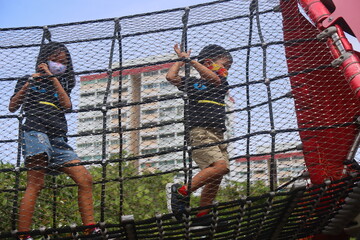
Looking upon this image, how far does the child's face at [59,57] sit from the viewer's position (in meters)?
3.04

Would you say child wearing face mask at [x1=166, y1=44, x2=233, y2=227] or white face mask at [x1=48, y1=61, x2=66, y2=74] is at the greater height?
white face mask at [x1=48, y1=61, x2=66, y2=74]

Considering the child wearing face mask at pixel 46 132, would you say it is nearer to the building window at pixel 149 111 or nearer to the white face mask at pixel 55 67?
the white face mask at pixel 55 67

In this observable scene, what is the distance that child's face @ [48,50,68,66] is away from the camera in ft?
9.96

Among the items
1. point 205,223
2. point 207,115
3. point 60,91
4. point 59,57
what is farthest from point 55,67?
point 205,223

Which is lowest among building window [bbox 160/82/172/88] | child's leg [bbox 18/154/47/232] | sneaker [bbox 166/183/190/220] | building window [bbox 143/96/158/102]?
sneaker [bbox 166/183/190/220]

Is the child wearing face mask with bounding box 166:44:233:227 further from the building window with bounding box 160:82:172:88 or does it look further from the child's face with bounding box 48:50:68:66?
the child's face with bounding box 48:50:68:66

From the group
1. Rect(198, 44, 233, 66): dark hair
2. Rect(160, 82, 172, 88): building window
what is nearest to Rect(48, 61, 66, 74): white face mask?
Rect(160, 82, 172, 88): building window

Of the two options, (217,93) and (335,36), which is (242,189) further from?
(335,36)

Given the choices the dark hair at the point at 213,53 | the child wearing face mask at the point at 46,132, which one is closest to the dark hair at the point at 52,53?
the child wearing face mask at the point at 46,132

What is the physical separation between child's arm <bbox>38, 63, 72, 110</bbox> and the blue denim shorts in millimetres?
217

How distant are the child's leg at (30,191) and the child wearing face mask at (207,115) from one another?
0.81m

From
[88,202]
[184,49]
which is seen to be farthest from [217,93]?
[88,202]

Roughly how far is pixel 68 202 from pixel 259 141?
5.40 ft

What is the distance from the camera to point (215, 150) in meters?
2.89
